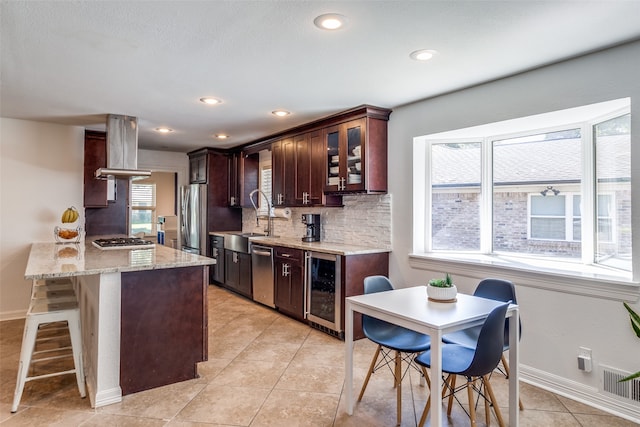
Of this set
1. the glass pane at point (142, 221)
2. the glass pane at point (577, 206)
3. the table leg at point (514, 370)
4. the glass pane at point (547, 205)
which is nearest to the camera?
the table leg at point (514, 370)

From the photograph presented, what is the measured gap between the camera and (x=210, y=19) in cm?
208

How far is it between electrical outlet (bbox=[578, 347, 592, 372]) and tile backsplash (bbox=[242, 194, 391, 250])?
185cm

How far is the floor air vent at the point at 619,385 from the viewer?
7.59 ft

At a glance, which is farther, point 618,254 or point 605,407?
point 618,254

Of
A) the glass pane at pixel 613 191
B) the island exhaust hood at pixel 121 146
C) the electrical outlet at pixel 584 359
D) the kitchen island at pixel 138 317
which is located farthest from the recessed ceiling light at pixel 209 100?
the electrical outlet at pixel 584 359

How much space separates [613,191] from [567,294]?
81cm

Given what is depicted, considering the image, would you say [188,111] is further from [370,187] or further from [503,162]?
[503,162]

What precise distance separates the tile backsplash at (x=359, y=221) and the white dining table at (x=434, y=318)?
1.47 metres

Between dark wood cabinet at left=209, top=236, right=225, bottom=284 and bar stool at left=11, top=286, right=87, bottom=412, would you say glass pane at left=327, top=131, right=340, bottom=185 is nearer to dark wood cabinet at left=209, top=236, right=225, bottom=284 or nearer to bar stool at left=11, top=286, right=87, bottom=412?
dark wood cabinet at left=209, top=236, right=225, bottom=284

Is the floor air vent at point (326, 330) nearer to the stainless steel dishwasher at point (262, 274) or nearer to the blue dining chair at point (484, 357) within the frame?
the stainless steel dishwasher at point (262, 274)

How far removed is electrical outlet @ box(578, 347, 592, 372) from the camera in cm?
252

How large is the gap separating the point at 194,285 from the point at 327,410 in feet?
4.31

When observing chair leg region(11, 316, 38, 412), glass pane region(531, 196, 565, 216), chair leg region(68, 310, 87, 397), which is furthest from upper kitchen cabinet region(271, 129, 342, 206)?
chair leg region(11, 316, 38, 412)

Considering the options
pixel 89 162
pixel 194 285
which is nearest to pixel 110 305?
pixel 194 285
